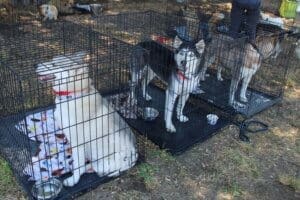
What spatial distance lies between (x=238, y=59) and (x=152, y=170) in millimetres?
1925

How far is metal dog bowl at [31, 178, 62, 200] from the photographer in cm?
297

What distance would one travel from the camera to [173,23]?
533 centimetres

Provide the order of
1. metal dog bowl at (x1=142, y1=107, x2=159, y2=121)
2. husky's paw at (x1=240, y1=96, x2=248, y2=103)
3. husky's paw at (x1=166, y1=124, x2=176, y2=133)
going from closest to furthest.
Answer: husky's paw at (x1=166, y1=124, x2=176, y2=133), metal dog bowl at (x1=142, y1=107, x2=159, y2=121), husky's paw at (x1=240, y1=96, x2=248, y2=103)

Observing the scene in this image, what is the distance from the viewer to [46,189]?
3.03 meters

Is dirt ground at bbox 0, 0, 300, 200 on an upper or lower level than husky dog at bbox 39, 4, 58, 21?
lower

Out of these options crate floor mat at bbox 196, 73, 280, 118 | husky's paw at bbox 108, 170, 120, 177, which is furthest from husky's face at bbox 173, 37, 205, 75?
husky's paw at bbox 108, 170, 120, 177

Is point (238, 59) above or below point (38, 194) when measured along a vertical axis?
above

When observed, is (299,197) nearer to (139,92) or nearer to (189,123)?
(189,123)

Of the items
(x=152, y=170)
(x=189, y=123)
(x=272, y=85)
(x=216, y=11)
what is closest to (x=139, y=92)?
(x=189, y=123)

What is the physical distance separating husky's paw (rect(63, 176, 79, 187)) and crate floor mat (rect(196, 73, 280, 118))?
227 cm

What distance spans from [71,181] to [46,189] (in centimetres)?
23

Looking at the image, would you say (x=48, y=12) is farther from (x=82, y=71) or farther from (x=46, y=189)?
(x=46, y=189)

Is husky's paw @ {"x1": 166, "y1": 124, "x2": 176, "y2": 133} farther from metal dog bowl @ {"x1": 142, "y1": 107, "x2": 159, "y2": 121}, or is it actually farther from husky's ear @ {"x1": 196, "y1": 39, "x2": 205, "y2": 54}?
husky's ear @ {"x1": 196, "y1": 39, "x2": 205, "y2": 54}

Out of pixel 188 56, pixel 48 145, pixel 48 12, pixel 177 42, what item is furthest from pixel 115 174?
pixel 48 12
